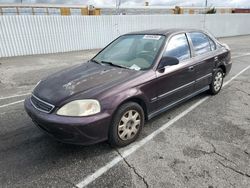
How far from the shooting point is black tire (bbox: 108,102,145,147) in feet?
9.19

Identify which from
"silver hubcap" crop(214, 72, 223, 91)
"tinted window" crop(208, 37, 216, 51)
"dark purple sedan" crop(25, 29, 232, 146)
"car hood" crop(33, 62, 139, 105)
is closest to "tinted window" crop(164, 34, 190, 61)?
"dark purple sedan" crop(25, 29, 232, 146)

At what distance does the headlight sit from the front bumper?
0.05m

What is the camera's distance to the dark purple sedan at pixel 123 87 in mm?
2564

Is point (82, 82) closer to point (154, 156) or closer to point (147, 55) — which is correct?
point (147, 55)

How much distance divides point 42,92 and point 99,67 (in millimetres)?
1034

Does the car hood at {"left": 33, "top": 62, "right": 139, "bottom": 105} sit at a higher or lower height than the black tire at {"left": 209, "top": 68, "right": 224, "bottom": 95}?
higher

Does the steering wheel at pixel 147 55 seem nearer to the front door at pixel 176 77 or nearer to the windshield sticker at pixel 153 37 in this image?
the front door at pixel 176 77

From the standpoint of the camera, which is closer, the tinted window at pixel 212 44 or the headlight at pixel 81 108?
the headlight at pixel 81 108

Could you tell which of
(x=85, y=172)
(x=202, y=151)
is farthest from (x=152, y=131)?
(x=85, y=172)

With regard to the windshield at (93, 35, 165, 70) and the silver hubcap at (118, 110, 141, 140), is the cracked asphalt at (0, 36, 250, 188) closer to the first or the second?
the silver hubcap at (118, 110, 141, 140)

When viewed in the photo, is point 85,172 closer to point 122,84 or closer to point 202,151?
point 122,84

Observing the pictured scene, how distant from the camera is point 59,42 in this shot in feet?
42.3

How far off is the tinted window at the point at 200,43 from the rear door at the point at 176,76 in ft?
0.89

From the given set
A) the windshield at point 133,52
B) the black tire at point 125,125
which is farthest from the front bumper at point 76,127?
the windshield at point 133,52
